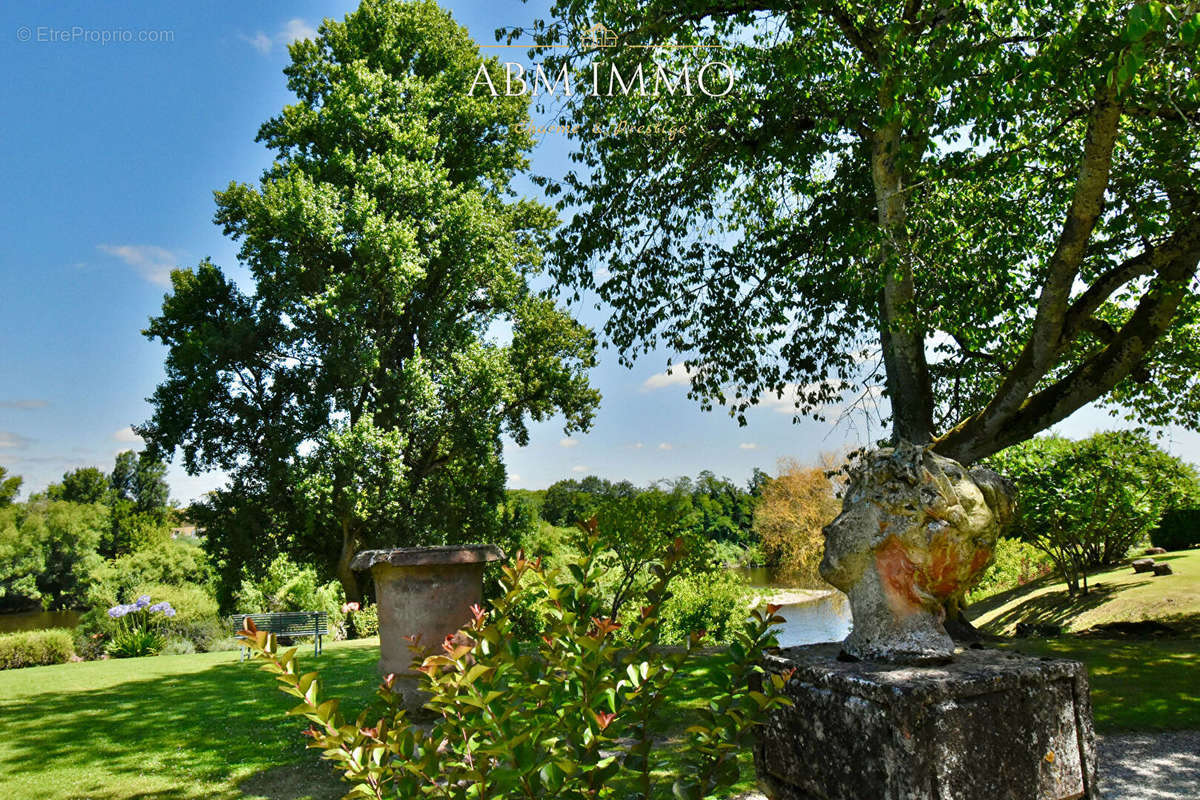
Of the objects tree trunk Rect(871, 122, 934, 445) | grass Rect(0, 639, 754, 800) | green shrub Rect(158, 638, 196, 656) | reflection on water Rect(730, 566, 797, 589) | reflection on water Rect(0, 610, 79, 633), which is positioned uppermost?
tree trunk Rect(871, 122, 934, 445)

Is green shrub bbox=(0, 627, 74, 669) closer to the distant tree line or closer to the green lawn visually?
the green lawn

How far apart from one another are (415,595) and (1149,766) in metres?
6.36

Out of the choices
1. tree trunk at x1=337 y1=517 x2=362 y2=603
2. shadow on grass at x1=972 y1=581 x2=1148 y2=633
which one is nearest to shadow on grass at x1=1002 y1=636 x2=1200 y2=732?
shadow on grass at x1=972 y1=581 x2=1148 y2=633

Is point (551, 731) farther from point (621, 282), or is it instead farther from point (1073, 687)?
point (621, 282)

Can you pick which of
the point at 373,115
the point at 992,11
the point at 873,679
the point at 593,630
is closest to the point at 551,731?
the point at 593,630

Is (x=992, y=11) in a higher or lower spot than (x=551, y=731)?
higher

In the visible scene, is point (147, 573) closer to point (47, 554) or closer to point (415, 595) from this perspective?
point (47, 554)

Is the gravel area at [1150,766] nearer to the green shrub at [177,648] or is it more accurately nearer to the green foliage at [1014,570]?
the green foliage at [1014,570]

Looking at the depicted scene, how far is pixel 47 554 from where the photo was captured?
121ft

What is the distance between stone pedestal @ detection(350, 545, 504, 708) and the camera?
24.4 feet

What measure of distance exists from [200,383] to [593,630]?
626 inches

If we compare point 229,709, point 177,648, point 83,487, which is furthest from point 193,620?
point 83,487

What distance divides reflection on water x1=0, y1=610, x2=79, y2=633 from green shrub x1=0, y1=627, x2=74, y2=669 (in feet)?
60.3

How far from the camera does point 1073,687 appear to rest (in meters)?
3.09
